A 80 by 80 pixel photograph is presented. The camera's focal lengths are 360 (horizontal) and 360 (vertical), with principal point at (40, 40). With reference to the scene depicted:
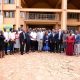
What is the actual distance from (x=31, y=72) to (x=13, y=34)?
29.3 ft

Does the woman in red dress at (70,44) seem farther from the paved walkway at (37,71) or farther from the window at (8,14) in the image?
the window at (8,14)

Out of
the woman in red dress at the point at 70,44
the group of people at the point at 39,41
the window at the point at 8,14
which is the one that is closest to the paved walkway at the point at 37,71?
the group of people at the point at 39,41

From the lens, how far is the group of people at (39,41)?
80.5 ft

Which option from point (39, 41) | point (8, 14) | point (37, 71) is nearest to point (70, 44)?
point (39, 41)

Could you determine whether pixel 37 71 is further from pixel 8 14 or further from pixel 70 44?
pixel 8 14

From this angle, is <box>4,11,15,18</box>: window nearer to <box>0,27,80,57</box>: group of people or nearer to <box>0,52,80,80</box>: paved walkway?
<box>0,27,80,57</box>: group of people

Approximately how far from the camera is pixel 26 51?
2583cm

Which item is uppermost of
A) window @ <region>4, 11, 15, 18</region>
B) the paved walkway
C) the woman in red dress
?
window @ <region>4, 11, 15, 18</region>

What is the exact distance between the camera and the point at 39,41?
2691cm

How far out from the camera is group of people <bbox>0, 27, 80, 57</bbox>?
24.5m

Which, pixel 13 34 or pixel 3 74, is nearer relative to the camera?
pixel 3 74

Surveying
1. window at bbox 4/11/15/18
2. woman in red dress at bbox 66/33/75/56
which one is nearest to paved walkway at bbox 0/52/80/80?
woman in red dress at bbox 66/33/75/56

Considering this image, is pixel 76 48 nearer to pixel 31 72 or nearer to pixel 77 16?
pixel 31 72

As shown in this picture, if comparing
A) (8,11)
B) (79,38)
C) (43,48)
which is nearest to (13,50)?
(43,48)
